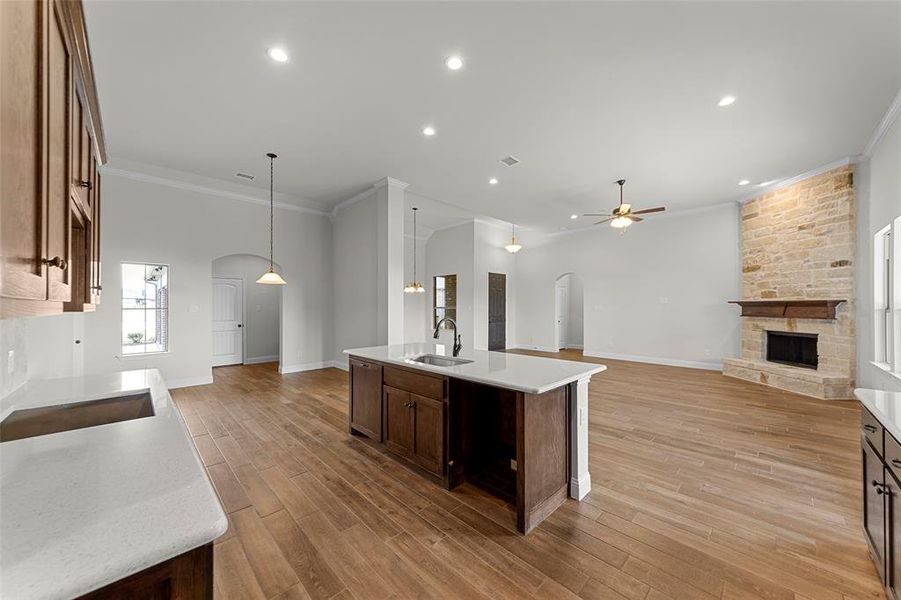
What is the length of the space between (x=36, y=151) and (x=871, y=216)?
7367 millimetres

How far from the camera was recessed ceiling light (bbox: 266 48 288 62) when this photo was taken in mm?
2604

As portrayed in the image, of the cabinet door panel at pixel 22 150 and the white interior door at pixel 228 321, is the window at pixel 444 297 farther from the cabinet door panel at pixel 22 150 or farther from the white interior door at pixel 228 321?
the cabinet door panel at pixel 22 150

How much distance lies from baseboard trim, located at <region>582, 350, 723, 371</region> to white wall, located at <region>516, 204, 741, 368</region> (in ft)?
0.07

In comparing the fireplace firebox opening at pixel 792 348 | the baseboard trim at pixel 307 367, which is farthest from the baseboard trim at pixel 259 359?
the fireplace firebox opening at pixel 792 348

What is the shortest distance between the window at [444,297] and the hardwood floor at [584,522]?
546cm

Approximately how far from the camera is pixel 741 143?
13.5 feet

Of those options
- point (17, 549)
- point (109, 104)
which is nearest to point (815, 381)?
point (17, 549)

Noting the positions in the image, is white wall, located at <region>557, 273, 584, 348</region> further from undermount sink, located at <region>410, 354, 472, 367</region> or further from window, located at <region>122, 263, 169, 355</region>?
window, located at <region>122, 263, 169, 355</region>

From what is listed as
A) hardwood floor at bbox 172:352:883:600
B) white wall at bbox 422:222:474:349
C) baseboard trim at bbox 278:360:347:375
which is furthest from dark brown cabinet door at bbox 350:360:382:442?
white wall at bbox 422:222:474:349

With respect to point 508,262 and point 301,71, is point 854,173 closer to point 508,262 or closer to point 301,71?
point 508,262

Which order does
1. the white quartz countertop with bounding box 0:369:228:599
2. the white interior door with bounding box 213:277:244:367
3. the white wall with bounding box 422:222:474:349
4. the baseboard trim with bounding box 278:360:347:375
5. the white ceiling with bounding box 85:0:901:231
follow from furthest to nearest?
1. the white wall with bounding box 422:222:474:349
2. the white interior door with bounding box 213:277:244:367
3. the baseboard trim with bounding box 278:360:347:375
4. the white ceiling with bounding box 85:0:901:231
5. the white quartz countertop with bounding box 0:369:228:599

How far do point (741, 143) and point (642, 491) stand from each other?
13.8ft

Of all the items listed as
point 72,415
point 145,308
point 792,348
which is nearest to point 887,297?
point 792,348

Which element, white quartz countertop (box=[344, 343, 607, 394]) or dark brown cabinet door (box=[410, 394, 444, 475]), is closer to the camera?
white quartz countertop (box=[344, 343, 607, 394])
